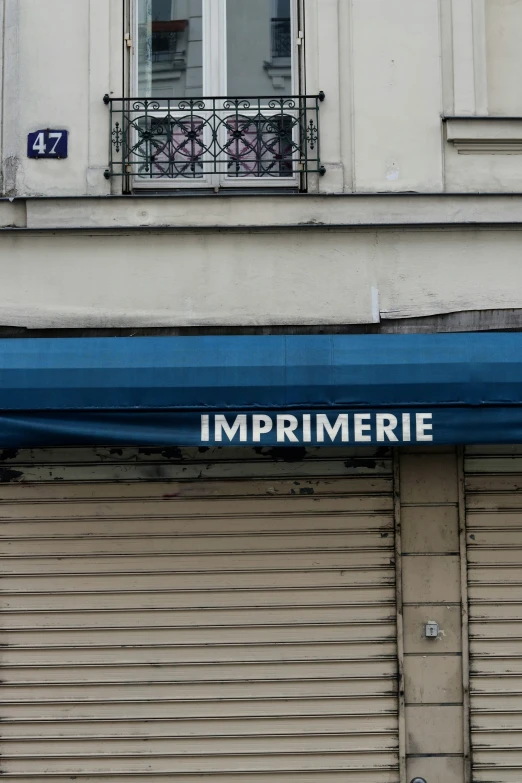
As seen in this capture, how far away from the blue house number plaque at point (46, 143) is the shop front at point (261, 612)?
5.86 feet

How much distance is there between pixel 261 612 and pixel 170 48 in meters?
4.16

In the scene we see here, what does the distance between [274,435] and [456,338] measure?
1355 mm

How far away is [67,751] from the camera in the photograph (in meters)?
6.05

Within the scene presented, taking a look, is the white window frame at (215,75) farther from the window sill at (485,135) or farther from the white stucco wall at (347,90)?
the window sill at (485,135)

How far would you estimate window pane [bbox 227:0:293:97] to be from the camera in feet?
21.4

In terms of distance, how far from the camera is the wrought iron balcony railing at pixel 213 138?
20.7ft

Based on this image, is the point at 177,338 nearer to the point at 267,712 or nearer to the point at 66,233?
the point at 66,233

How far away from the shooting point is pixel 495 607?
20.0 ft


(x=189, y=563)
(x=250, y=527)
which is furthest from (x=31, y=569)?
(x=250, y=527)

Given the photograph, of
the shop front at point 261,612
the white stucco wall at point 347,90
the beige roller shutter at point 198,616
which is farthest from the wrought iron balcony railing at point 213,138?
the beige roller shutter at point 198,616

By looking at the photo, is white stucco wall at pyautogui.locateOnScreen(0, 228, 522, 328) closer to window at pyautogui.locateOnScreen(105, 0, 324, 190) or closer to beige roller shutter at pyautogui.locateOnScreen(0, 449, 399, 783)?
window at pyautogui.locateOnScreen(105, 0, 324, 190)

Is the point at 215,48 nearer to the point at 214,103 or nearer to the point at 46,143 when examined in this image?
the point at 214,103

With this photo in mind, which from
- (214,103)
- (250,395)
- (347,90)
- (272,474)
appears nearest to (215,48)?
(214,103)

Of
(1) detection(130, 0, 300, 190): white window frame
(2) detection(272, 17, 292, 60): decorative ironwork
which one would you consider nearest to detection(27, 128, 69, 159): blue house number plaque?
(1) detection(130, 0, 300, 190): white window frame
